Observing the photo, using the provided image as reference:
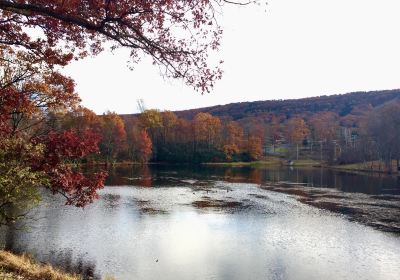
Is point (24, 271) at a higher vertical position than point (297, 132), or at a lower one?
lower

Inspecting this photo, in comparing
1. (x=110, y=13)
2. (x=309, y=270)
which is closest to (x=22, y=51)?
(x=110, y=13)

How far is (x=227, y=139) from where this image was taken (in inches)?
4203

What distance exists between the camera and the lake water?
1683 centimetres

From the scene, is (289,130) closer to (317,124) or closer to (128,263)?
(317,124)

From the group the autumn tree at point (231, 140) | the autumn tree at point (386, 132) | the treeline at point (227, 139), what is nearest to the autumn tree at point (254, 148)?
the treeline at point (227, 139)

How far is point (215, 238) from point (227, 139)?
279ft

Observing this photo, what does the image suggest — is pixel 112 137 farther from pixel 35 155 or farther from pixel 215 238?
pixel 35 155

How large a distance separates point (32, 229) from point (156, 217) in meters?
8.07

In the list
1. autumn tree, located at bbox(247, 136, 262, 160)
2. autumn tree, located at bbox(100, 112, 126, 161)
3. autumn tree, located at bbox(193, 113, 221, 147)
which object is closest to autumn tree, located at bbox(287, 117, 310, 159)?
autumn tree, located at bbox(247, 136, 262, 160)

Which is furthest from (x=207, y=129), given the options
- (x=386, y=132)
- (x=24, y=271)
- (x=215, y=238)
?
(x=24, y=271)

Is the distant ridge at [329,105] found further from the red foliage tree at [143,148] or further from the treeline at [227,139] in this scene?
the red foliage tree at [143,148]

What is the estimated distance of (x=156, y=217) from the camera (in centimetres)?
2714

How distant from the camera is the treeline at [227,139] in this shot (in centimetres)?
8169

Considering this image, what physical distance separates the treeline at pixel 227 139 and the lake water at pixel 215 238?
45.6 m
